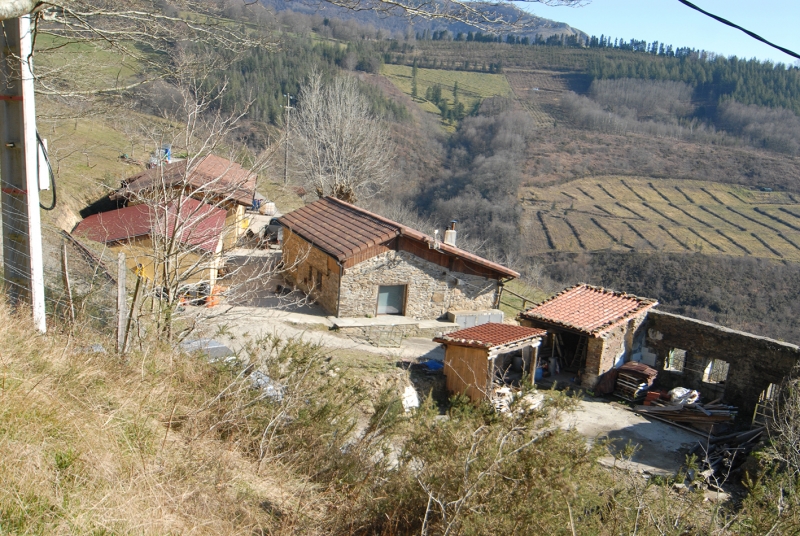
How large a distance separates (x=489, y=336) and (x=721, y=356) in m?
7.49

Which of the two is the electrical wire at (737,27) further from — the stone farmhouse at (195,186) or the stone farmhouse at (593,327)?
the stone farmhouse at (593,327)

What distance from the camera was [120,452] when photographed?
4.36m

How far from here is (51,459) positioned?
3900 millimetres

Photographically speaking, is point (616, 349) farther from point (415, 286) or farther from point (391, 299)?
point (391, 299)

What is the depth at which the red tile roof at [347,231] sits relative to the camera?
19.1 m

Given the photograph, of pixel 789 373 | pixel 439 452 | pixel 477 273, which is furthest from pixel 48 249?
pixel 789 373

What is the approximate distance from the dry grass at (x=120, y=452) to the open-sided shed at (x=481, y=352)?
9714 millimetres

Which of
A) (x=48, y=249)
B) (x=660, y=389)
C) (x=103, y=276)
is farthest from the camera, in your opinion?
(x=660, y=389)

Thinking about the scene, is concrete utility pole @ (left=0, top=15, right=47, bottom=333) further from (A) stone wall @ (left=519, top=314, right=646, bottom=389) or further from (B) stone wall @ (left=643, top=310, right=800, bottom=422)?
(B) stone wall @ (left=643, top=310, right=800, bottom=422)

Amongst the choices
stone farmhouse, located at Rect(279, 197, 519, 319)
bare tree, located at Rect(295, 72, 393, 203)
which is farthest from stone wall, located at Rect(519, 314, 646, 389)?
bare tree, located at Rect(295, 72, 393, 203)

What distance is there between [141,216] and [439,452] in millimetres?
15948

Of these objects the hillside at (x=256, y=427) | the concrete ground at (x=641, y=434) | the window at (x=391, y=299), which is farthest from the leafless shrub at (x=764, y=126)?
the window at (x=391, y=299)

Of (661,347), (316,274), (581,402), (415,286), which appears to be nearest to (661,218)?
(661,347)

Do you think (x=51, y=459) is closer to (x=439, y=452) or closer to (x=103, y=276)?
(x=439, y=452)
